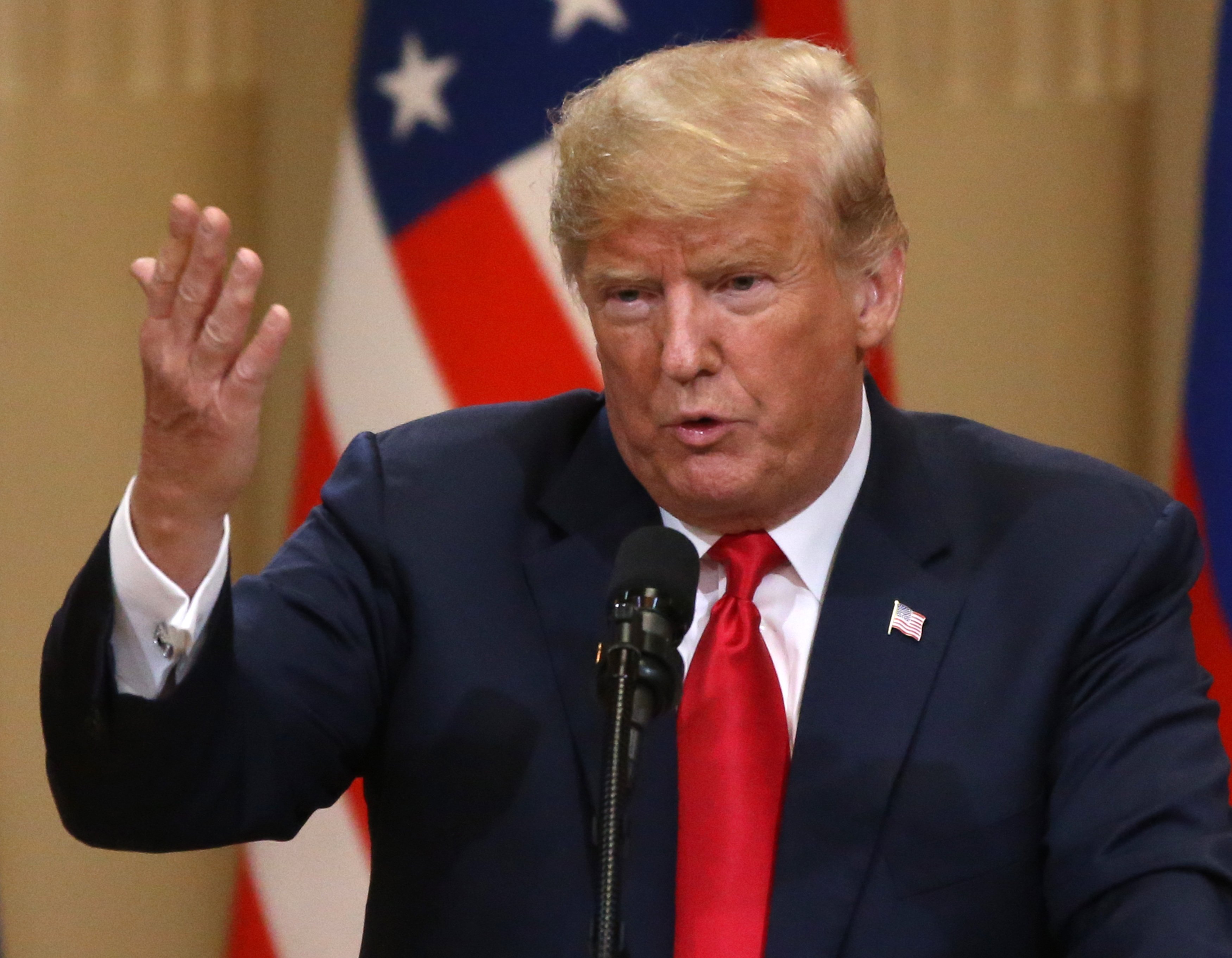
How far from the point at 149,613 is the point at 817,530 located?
0.71m

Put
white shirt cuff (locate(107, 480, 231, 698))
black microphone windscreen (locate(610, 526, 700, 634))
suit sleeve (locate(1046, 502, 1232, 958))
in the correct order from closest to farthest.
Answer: black microphone windscreen (locate(610, 526, 700, 634)) → white shirt cuff (locate(107, 480, 231, 698)) → suit sleeve (locate(1046, 502, 1232, 958))

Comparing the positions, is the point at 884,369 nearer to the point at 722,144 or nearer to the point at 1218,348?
the point at 1218,348

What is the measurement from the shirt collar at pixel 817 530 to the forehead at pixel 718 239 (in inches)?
10.5

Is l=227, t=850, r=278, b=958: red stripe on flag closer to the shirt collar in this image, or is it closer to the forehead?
the shirt collar

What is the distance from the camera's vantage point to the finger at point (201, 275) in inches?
43.9

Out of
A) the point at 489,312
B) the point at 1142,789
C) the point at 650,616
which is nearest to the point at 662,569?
the point at 650,616

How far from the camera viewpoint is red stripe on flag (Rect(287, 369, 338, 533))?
2.74 metres

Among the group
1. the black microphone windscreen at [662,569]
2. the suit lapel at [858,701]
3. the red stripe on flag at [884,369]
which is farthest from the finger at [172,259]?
the red stripe on flag at [884,369]

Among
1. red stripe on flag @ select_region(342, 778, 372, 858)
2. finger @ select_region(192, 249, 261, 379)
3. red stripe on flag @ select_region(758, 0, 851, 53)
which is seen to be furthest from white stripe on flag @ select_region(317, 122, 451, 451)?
finger @ select_region(192, 249, 261, 379)

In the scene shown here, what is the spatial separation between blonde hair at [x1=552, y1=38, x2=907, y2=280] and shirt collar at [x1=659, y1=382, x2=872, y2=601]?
0.23 meters

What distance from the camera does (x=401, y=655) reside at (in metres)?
1.61

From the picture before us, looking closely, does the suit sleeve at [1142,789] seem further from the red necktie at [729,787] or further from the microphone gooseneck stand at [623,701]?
the microphone gooseneck stand at [623,701]

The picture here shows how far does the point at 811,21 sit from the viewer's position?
9.07ft

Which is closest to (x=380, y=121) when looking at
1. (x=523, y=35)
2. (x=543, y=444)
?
(x=523, y=35)
